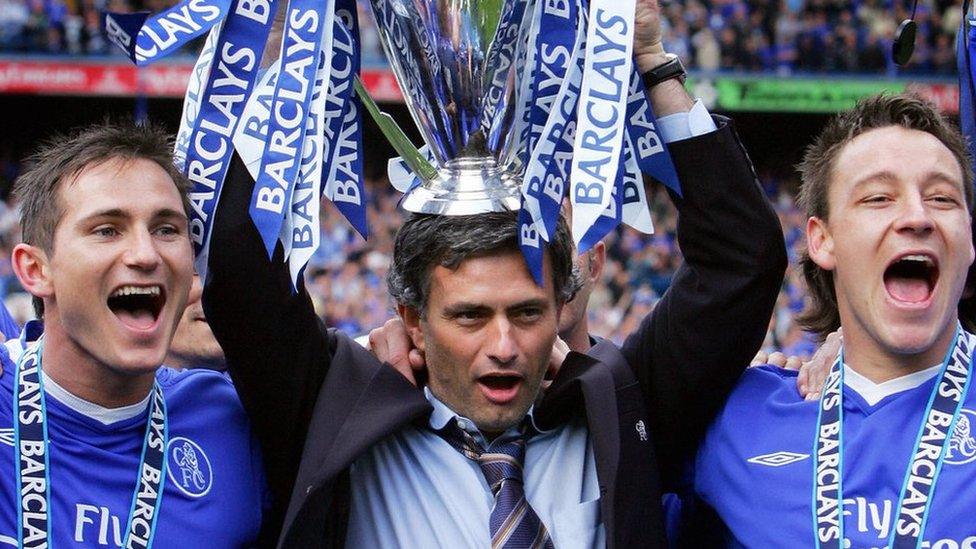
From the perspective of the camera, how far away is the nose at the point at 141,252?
3.05 m

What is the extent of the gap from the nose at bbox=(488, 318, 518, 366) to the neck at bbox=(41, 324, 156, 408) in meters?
0.78

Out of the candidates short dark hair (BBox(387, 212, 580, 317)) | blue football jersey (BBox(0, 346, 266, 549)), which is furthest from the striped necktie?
blue football jersey (BBox(0, 346, 266, 549))

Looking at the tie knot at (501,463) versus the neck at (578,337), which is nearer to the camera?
the tie knot at (501,463)

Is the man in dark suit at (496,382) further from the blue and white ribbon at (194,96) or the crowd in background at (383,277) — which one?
the crowd in background at (383,277)

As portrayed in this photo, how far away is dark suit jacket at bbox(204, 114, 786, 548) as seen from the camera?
10.2ft

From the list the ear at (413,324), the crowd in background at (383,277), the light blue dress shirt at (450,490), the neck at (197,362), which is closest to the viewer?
the light blue dress shirt at (450,490)

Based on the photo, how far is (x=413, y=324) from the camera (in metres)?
3.46

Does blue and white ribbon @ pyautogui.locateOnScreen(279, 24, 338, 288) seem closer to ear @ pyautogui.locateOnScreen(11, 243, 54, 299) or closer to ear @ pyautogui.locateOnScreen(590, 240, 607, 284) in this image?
ear @ pyautogui.locateOnScreen(11, 243, 54, 299)

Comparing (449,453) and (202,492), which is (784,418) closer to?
(449,453)

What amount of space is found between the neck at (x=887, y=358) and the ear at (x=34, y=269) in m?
1.78

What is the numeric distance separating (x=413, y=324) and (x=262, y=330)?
1.46ft

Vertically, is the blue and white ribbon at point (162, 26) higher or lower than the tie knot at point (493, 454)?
higher

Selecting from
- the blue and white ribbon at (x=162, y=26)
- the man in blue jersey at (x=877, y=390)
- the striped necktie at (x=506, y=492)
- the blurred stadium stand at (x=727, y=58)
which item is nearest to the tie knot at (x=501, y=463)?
the striped necktie at (x=506, y=492)

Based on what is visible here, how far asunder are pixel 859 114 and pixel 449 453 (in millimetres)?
1231
